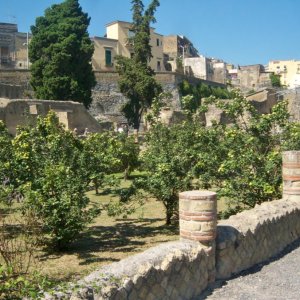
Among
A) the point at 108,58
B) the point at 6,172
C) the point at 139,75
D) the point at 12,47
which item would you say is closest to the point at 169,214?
the point at 6,172

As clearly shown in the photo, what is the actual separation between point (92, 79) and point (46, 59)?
3508 mm

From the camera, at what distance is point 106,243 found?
850 cm

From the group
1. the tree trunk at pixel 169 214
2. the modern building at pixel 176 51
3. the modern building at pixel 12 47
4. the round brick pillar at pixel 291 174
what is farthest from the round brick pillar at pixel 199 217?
the modern building at pixel 176 51

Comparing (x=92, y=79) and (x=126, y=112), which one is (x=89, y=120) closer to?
(x=92, y=79)

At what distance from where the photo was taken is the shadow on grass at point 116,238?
25.4 ft

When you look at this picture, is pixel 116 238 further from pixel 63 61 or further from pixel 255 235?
pixel 63 61

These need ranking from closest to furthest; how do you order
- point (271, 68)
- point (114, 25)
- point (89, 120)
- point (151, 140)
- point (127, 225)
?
1. point (127, 225)
2. point (151, 140)
3. point (89, 120)
4. point (114, 25)
5. point (271, 68)

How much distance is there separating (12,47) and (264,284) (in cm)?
A: 4183

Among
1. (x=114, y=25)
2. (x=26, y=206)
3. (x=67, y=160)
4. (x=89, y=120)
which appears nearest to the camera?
(x=26, y=206)

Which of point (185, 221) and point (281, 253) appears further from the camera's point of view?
point (281, 253)

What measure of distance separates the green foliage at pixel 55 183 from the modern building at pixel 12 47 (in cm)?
3685

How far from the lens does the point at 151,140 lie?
11383mm

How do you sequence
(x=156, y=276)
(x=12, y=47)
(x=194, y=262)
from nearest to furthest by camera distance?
(x=156, y=276) < (x=194, y=262) < (x=12, y=47)

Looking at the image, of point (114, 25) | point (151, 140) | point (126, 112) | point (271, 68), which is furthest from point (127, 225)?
point (271, 68)
